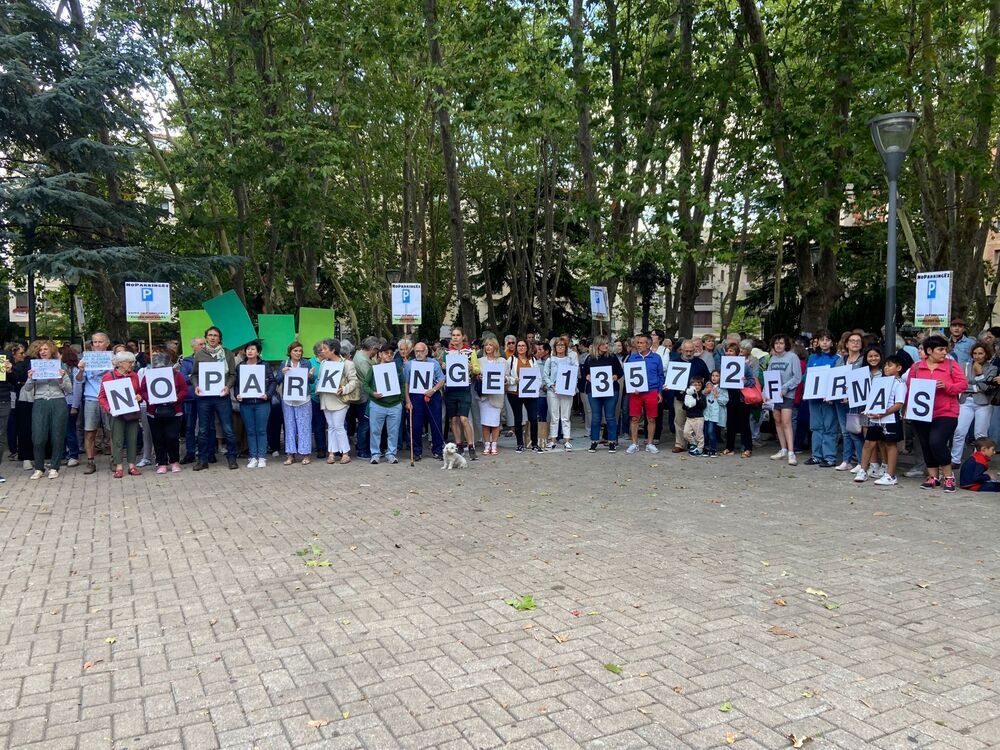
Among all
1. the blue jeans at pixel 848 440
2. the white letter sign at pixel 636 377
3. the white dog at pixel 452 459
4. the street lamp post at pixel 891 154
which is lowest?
the white dog at pixel 452 459

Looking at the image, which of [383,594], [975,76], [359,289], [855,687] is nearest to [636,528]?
[383,594]

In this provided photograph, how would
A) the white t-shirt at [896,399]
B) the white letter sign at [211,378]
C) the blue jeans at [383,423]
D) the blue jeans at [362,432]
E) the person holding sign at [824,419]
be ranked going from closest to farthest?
1. the white t-shirt at [896,399]
2. the person holding sign at [824,419]
3. the white letter sign at [211,378]
4. the blue jeans at [383,423]
5. the blue jeans at [362,432]

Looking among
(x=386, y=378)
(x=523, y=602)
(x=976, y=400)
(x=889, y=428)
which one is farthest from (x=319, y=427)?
(x=976, y=400)

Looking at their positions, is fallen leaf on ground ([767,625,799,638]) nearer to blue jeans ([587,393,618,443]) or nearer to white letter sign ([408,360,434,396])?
white letter sign ([408,360,434,396])

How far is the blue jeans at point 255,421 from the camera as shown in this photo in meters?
11.9

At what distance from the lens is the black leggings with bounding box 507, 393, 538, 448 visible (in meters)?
13.4

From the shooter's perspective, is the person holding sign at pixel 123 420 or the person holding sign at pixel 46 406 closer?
the person holding sign at pixel 46 406

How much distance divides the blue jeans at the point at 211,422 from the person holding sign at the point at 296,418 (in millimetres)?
836

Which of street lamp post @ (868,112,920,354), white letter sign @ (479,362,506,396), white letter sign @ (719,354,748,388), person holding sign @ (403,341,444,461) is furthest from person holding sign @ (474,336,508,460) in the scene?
street lamp post @ (868,112,920,354)

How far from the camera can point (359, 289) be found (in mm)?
30734

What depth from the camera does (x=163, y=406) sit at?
11.3 metres

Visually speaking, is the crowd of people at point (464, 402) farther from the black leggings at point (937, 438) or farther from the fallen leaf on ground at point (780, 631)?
the fallen leaf on ground at point (780, 631)

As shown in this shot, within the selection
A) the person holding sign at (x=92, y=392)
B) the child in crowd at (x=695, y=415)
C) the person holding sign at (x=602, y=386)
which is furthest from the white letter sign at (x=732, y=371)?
the person holding sign at (x=92, y=392)

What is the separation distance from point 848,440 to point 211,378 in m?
9.58
